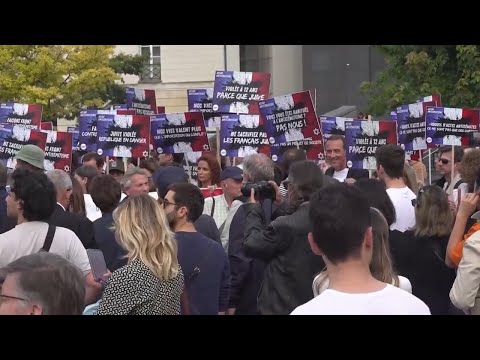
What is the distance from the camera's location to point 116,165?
13570 mm

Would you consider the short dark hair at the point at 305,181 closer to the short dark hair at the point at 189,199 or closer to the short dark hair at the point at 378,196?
the short dark hair at the point at 378,196

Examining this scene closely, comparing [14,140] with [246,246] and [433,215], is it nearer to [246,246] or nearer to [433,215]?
[246,246]

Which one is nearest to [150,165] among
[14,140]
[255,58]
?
[14,140]

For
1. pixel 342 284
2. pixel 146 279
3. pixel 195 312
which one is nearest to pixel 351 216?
pixel 342 284

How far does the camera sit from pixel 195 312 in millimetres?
5605

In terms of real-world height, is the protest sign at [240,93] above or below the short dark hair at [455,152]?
above

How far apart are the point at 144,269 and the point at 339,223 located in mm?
1738

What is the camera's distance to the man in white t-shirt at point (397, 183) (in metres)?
7.50

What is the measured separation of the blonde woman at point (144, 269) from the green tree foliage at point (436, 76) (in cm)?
2446

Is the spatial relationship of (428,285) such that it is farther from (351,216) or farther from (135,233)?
(351,216)

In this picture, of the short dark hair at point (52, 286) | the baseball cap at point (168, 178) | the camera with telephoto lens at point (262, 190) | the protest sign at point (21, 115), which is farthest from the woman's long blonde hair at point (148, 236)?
the protest sign at point (21, 115)

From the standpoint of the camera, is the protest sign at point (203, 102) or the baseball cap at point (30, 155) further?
the protest sign at point (203, 102)
